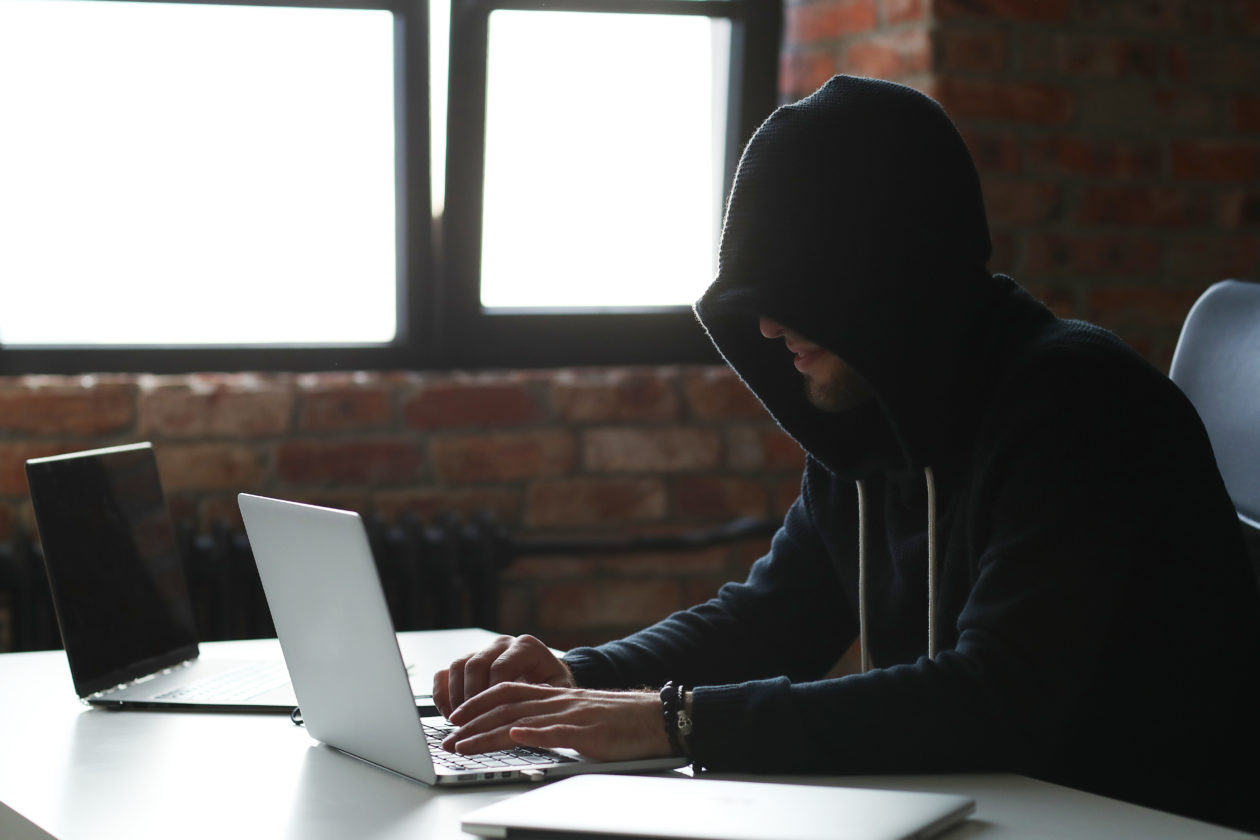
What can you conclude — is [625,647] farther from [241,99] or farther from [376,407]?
[241,99]

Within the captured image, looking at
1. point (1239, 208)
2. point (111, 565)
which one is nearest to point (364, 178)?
point (111, 565)

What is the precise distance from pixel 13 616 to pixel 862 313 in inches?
58.1

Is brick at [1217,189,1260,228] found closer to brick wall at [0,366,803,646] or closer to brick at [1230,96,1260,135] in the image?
brick at [1230,96,1260,135]

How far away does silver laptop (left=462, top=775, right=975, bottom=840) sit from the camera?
84cm

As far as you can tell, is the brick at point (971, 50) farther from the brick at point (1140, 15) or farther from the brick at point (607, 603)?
the brick at point (607, 603)

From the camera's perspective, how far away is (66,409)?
2188 millimetres

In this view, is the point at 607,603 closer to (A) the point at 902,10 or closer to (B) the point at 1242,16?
(A) the point at 902,10

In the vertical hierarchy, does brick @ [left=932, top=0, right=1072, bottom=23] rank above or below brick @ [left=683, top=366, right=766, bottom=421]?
above

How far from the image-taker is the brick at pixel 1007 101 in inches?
93.9

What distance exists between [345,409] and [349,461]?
9 centimetres

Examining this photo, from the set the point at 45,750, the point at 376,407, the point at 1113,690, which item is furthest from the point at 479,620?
the point at 1113,690

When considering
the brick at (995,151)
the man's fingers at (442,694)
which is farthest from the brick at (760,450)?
the man's fingers at (442,694)

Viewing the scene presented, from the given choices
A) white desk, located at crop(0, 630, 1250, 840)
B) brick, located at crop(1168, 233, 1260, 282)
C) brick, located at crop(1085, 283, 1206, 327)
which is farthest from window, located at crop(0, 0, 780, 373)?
white desk, located at crop(0, 630, 1250, 840)

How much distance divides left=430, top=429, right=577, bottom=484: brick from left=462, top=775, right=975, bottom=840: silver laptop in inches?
56.9
